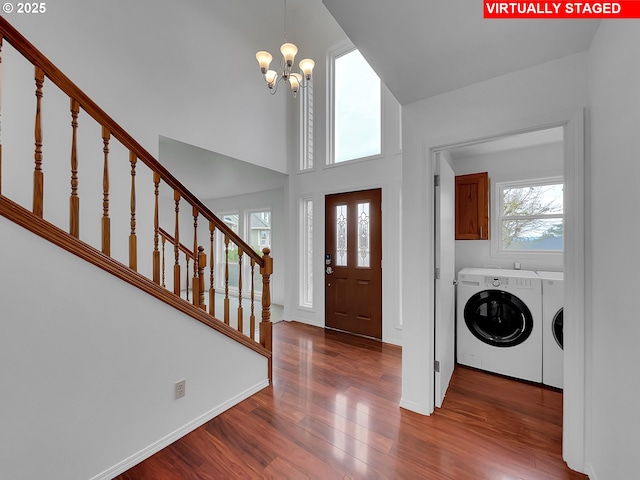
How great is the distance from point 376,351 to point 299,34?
4.85 meters

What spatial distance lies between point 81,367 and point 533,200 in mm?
4078

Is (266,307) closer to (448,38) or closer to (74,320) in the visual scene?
(74,320)

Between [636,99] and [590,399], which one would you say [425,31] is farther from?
[590,399]

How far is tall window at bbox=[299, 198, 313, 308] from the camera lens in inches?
174

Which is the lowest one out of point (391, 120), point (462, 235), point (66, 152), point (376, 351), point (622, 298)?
point (376, 351)

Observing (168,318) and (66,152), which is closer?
(168,318)

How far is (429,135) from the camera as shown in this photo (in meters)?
2.00

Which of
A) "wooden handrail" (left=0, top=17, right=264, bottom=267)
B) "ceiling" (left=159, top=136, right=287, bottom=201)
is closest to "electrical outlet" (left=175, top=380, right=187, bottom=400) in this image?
"wooden handrail" (left=0, top=17, right=264, bottom=267)

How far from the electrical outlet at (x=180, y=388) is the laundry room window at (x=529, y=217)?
337cm

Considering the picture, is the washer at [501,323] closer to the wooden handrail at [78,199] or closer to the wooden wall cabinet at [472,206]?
the wooden wall cabinet at [472,206]

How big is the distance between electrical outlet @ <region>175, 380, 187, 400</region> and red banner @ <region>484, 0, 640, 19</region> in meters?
2.68

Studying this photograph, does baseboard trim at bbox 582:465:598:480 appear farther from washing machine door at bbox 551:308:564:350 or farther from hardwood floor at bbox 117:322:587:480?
washing machine door at bbox 551:308:564:350

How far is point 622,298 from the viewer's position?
3.77ft

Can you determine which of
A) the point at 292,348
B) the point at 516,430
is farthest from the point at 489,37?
the point at 292,348
